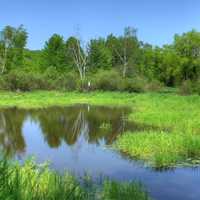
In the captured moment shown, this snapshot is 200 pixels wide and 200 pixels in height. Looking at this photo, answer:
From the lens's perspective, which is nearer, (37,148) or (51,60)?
(37,148)

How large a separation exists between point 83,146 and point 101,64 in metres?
41.1

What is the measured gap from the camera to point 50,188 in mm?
7039

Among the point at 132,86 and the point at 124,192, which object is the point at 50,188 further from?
the point at 132,86

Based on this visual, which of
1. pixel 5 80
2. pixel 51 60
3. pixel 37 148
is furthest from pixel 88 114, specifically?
pixel 51 60

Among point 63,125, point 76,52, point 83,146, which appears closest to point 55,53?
point 76,52

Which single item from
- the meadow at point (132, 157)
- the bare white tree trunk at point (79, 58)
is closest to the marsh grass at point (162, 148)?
the meadow at point (132, 157)

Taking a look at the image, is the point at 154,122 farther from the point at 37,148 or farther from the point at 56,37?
the point at 56,37

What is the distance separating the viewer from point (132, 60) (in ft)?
193

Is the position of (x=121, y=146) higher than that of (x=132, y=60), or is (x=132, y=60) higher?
(x=132, y=60)

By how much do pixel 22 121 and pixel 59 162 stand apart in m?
10.2

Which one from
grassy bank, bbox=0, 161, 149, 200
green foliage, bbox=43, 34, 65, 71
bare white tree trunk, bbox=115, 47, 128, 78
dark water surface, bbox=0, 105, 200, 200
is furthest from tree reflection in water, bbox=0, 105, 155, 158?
bare white tree trunk, bbox=115, 47, 128, 78

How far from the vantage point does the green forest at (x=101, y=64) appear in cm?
4334

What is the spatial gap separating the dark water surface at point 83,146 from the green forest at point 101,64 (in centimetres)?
1705

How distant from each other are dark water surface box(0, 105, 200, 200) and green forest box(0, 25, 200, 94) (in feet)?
55.9
